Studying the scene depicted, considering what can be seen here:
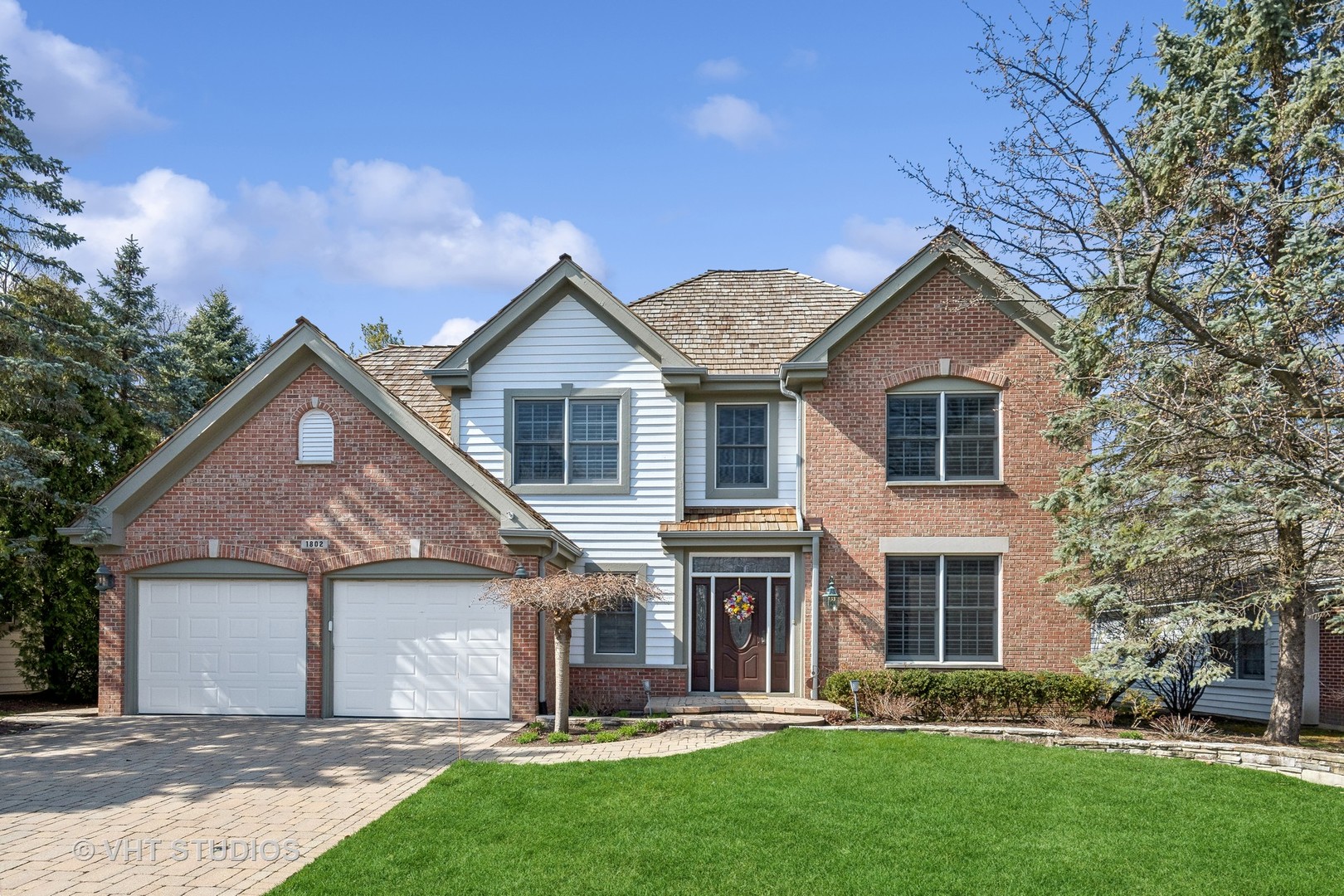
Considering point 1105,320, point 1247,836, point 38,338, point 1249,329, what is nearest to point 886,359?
point 1105,320

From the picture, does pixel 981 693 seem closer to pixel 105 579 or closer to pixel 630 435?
pixel 630 435

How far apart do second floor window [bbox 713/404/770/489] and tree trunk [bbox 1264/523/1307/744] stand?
8075mm

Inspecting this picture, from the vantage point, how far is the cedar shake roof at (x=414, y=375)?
18.3m

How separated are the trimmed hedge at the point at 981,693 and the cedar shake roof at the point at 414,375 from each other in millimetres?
9009

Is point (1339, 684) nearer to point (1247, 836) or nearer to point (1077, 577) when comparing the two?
point (1077, 577)

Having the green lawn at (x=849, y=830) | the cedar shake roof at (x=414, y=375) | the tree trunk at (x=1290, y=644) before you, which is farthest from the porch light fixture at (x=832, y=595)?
the cedar shake roof at (x=414, y=375)

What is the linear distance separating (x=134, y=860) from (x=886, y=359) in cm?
1301

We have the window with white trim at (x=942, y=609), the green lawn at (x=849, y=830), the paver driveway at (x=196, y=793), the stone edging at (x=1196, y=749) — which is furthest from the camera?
the window with white trim at (x=942, y=609)

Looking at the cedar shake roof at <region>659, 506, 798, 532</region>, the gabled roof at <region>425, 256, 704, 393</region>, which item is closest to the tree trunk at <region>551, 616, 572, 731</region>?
the cedar shake roof at <region>659, 506, 798, 532</region>

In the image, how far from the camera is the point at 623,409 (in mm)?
17188

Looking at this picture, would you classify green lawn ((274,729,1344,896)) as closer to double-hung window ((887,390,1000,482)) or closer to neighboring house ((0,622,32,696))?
double-hung window ((887,390,1000,482))

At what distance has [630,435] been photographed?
56.4 ft

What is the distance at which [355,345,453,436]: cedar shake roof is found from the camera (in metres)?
18.3

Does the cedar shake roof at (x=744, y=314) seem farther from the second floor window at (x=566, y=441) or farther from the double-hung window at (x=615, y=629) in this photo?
the double-hung window at (x=615, y=629)
